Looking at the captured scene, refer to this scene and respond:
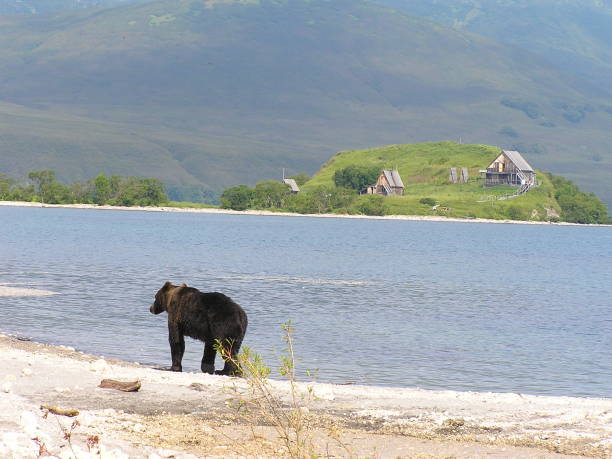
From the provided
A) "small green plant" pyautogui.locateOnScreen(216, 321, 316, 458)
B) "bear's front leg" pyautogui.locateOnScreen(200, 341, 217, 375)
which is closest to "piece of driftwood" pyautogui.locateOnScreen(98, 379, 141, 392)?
"small green plant" pyautogui.locateOnScreen(216, 321, 316, 458)

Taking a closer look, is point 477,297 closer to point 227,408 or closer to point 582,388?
point 582,388

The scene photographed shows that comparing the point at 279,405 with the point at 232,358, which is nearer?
the point at 279,405

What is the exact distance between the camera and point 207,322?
2016cm

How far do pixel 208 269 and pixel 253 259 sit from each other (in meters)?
13.8

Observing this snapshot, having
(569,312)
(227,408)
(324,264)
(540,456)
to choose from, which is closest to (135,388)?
(227,408)

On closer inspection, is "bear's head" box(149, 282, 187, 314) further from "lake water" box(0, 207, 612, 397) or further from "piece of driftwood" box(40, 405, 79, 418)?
"piece of driftwood" box(40, 405, 79, 418)

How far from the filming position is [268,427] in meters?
15.6

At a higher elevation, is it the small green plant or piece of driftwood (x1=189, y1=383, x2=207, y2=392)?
the small green plant

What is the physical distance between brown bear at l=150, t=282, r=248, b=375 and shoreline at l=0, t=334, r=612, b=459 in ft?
2.60

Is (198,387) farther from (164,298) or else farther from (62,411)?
(164,298)

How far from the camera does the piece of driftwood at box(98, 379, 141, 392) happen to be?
1778cm

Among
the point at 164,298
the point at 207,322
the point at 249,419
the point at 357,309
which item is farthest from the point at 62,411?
the point at 357,309

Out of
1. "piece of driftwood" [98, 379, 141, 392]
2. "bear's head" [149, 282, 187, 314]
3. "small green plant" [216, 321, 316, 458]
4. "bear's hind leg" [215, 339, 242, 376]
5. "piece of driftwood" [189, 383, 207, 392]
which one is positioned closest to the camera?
"small green plant" [216, 321, 316, 458]

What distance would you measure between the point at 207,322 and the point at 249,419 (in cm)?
447
